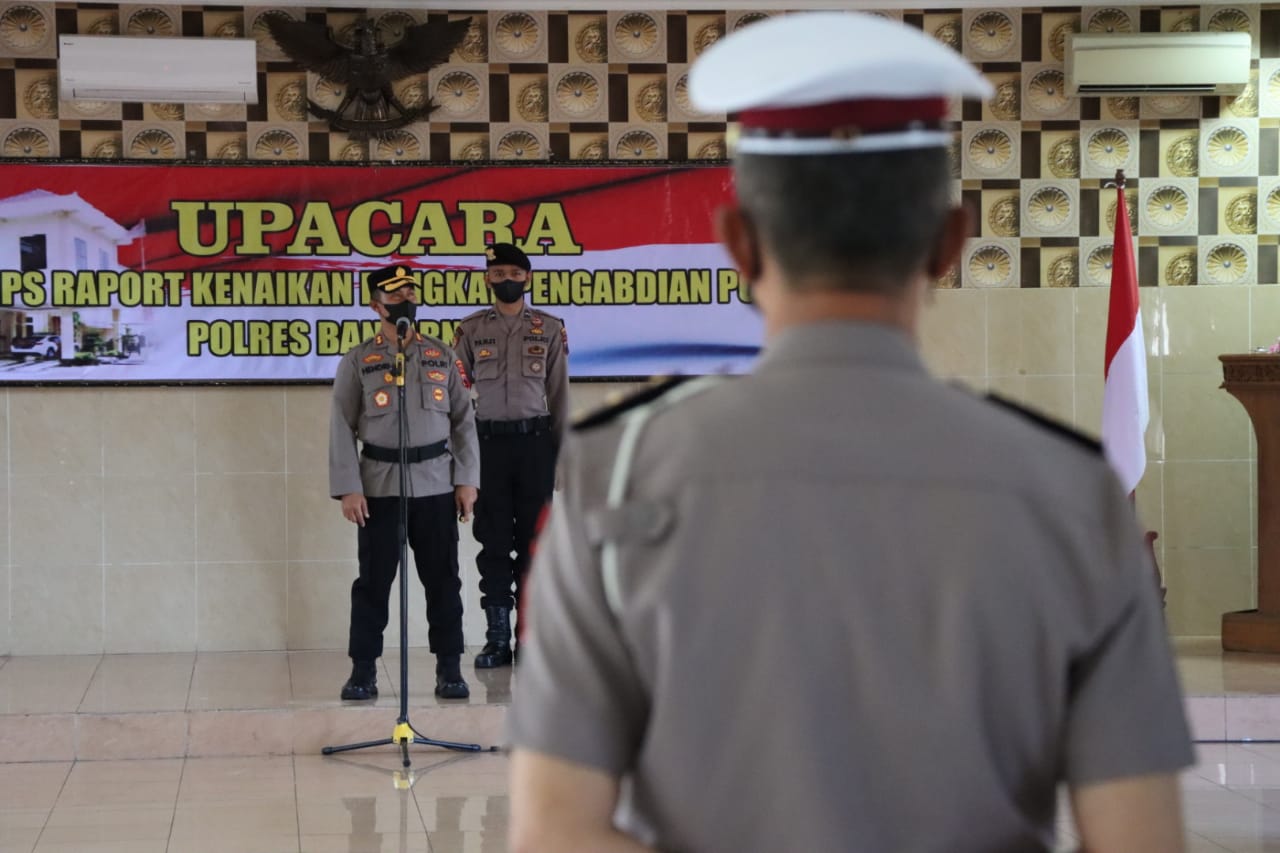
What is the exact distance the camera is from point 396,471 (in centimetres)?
A: 579

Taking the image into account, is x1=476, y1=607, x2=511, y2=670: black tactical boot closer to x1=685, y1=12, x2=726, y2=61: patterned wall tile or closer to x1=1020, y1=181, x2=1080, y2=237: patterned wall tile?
x1=685, y1=12, x2=726, y2=61: patterned wall tile

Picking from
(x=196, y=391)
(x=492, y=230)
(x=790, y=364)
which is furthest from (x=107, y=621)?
(x=790, y=364)

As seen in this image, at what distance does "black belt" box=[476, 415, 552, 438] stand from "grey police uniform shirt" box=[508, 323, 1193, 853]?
5467mm

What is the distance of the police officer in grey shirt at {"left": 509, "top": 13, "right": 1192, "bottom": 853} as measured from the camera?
→ 2.97 ft

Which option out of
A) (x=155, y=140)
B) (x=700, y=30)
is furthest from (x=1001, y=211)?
(x=155, y=140)

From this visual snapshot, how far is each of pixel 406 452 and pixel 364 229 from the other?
1593mm

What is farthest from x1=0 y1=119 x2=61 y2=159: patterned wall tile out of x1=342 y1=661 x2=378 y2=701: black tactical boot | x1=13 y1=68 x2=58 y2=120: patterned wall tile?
x1=342 y1=661 x2=378 y2=701: black tactical boot

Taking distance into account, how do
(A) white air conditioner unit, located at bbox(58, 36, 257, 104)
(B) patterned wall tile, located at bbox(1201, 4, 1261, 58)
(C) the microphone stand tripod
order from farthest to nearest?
(B) patterned wall tile, located at bbox(1201, 4, 1261, 58)
(A) white air conditioner unit, located at bbox(58, 36, 257, 104)
(C) the microphone stand tripod

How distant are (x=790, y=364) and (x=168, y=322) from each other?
6302 millimetres

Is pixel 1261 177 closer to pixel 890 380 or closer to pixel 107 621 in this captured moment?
pixel 107 621

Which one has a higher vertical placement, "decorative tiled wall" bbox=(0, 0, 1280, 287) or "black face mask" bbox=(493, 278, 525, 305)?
"decorative tiled wall" bbox=(0, 0, 1280, 287)

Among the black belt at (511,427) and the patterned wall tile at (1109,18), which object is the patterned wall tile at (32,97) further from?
the patterned wall tile at (1109,18)

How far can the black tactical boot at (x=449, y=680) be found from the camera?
576 cm

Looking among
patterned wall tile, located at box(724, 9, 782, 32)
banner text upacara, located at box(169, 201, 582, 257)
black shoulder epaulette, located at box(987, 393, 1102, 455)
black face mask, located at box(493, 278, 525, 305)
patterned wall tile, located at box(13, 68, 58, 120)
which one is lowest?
black shoulder epaulette, located at box(987, 393, 1102, 455)
